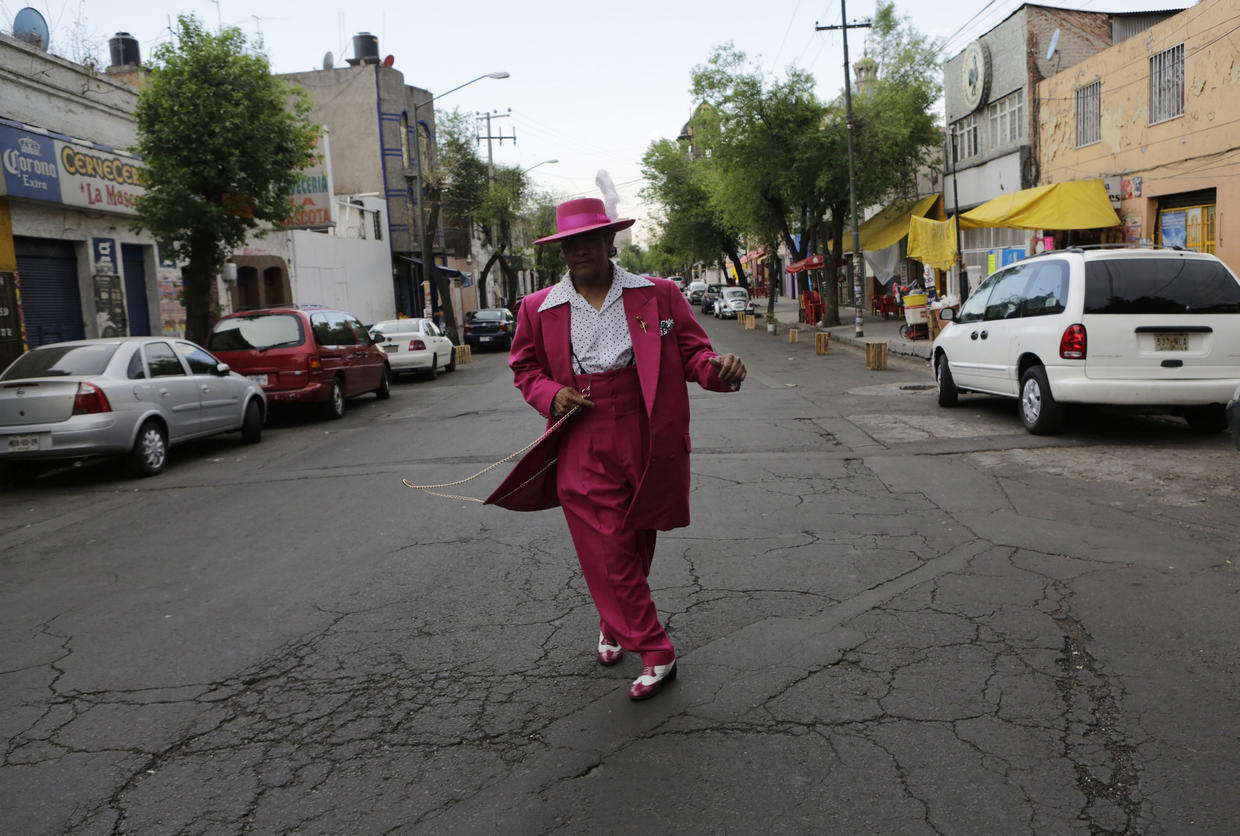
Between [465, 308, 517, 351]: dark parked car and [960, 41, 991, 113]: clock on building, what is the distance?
1527 cm

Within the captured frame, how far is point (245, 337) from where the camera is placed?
14.0m

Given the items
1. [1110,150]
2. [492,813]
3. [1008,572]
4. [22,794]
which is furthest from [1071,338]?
[1110,150]

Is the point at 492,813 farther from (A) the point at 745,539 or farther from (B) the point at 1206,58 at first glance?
(B) the point at 1206,58

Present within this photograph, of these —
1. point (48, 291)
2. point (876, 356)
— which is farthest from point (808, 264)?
point (48, 291)

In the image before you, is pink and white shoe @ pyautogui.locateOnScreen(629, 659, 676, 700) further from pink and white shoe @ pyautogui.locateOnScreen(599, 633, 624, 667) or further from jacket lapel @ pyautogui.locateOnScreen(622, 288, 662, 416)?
jacket lapel @ pyautogui.locateOnScreen(622, 288, 662, 416)

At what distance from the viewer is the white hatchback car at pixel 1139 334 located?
8633mm

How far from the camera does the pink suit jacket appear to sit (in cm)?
371

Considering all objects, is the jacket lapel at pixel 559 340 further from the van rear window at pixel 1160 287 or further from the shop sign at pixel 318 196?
the shop sign at pixel 318 196

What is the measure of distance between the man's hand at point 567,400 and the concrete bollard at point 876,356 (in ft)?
48.2

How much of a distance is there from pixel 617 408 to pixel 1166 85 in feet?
59.7

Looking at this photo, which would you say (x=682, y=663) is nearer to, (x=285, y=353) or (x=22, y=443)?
(x=22, y=443)

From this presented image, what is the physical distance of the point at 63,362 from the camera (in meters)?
9.71

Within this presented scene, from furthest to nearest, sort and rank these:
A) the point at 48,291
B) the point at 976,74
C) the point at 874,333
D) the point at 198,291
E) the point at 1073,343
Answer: the point at 874,333 → the point at 976,74 → the point at 48,291 → the point at 198,291 → the point at 1073,343

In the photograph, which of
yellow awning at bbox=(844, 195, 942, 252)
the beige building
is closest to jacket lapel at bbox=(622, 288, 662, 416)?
the beige building
